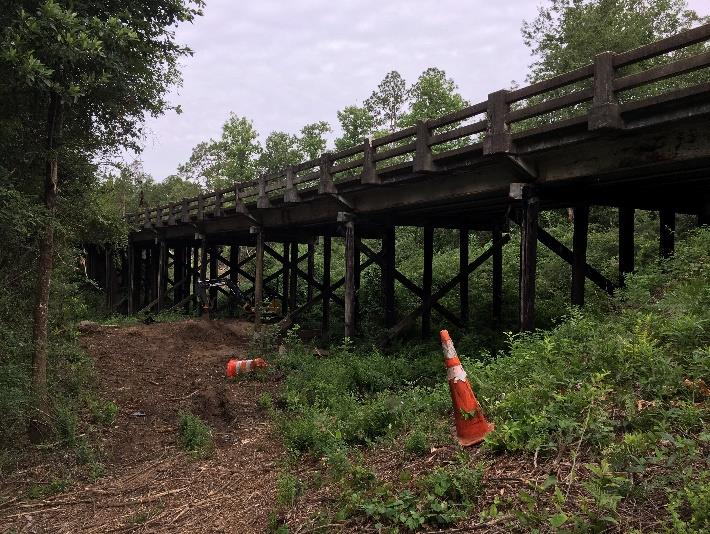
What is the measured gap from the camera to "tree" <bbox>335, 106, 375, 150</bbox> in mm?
37500

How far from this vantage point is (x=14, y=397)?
6.82 metres

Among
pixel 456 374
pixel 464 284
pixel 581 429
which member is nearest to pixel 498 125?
pixel 456 374

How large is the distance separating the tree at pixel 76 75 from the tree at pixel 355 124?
29.2 m

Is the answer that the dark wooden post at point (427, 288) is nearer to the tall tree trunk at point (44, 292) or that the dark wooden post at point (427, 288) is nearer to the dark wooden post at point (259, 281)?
the dark wooden post at point (259, 281)

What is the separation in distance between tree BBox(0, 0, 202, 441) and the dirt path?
178cm

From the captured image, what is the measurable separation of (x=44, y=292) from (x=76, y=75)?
3173 mm

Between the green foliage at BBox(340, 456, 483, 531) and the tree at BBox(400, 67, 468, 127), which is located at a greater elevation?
the tree at BBox(400, 67, 468, 127)

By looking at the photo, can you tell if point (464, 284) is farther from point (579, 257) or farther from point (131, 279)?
point (131, 279)

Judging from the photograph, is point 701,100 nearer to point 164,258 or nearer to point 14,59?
point 14,59

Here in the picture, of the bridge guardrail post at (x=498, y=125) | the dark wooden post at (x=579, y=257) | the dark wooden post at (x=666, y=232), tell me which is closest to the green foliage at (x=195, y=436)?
the bridge guardrail post at (x=498, y=125)

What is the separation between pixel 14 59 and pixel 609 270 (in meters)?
13.5

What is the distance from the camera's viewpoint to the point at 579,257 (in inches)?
343

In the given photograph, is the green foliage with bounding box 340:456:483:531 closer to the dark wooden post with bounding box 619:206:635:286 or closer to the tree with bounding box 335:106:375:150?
the dark wooden post with bounding box 619:206:635:286

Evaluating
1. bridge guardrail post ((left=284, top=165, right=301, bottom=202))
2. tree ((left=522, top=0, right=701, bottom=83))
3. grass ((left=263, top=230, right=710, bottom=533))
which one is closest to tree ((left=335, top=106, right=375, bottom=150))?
tree ((left=522, top=0, right=701, bottom=83))
